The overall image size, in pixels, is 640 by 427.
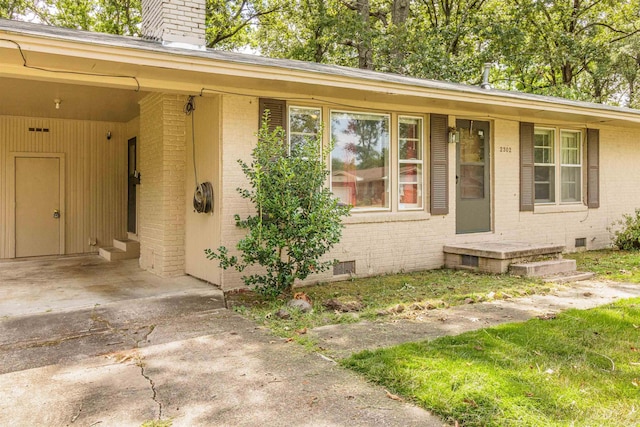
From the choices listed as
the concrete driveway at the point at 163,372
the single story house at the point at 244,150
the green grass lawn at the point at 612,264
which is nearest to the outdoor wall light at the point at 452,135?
the single story house at the point at 244,150

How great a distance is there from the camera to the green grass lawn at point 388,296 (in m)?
4.76

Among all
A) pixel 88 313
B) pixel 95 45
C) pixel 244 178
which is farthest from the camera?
pixel 244 178

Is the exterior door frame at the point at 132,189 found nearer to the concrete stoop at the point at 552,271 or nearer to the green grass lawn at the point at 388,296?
the green grass lawn at the point at 388,296

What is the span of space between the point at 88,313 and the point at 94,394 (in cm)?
217

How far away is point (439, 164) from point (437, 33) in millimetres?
10929

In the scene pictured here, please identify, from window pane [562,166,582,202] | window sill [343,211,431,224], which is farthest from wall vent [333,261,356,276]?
window pane [562,166,582,202]

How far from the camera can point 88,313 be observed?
4.95 metres

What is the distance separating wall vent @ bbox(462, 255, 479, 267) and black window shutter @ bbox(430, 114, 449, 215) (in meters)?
0.82

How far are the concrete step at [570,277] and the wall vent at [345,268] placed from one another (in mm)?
2712

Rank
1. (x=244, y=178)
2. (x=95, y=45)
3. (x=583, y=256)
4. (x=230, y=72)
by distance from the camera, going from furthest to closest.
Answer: (x=583, y=256) < (x=244, y=178) < (x=230, y=72) < (x=95, y=45)

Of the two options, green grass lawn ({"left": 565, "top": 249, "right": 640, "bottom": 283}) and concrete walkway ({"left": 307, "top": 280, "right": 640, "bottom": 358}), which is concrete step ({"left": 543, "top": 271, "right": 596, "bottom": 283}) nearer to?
green grass lawn ({"left": 565, "top": 249, "right": 640, "bottom": 283})

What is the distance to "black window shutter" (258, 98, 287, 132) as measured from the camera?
247 inches

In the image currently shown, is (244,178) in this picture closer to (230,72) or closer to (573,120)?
(230,72)

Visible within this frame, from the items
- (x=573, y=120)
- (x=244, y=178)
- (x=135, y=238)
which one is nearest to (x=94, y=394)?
(x=244, y=178)
